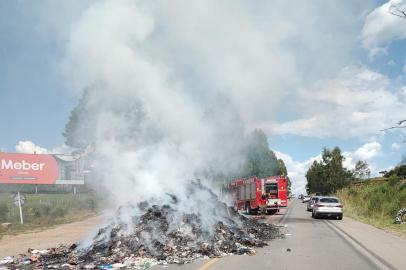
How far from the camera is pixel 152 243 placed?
42.1ft

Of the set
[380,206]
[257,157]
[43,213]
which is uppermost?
→ [257,157]

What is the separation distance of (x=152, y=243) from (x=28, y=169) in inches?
1627

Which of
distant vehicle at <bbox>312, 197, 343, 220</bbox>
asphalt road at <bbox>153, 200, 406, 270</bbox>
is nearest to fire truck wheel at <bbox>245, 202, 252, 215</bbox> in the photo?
distant vehicle at <bbox>312, 197, 343, 220</bbox>

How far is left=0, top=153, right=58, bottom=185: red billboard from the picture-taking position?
160 ft

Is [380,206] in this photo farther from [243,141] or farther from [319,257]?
[319,257]

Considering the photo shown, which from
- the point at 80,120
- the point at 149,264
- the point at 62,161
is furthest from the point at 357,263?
the point at 62,161

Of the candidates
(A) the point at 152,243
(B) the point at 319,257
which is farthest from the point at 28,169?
(B) the point at 319,257

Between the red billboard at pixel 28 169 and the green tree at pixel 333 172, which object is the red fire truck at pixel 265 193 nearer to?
the red billboard at pixel 28 169

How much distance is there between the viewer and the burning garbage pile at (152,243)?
451 inches

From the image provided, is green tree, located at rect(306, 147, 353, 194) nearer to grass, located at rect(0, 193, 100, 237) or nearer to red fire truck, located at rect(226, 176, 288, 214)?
red fire truck, located at rect(226, 176, 288, 214)

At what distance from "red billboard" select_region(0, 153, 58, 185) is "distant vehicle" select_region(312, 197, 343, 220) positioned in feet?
103

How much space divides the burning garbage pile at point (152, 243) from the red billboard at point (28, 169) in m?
38.0

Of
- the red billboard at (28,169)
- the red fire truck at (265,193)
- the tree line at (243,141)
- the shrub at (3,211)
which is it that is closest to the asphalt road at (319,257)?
the tree line at (243,141)

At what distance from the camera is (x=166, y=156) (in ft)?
59.6
